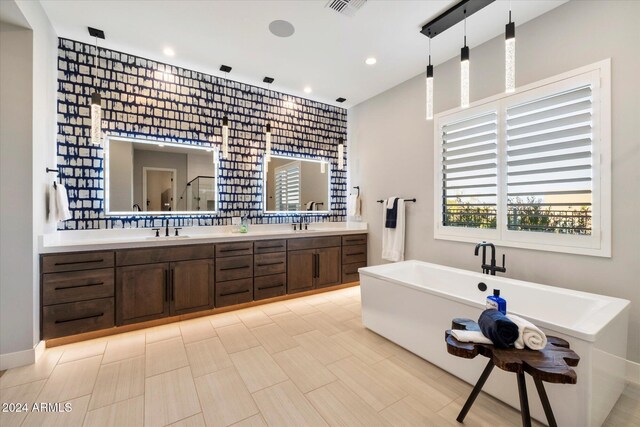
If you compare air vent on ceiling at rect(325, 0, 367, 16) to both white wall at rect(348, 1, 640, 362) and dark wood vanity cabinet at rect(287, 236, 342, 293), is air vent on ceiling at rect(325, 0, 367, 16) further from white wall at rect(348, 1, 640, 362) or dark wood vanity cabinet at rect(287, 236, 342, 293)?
dark wood vanity cabinet at rect(287, 236, 342, 293)

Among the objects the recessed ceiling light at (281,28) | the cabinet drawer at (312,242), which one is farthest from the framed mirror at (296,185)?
the recessed ceiling light at (281,28)

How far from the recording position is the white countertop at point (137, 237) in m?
2.50

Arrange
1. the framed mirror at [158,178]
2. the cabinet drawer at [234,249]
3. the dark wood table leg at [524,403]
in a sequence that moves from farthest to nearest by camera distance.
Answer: the cabinet drawer at [234,249]
the framed mirror at [158,178]
the dark wood table leg at [524,403]

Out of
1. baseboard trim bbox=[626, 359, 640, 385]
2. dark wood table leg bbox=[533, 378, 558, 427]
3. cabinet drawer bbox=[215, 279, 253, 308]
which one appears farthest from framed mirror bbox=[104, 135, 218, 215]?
baseboard trim bbox=[626, 359, 640, 385]

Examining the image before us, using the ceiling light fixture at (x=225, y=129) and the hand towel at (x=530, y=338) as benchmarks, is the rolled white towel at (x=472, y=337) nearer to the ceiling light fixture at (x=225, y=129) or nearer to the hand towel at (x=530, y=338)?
the hand towel at (x=530, y=338)

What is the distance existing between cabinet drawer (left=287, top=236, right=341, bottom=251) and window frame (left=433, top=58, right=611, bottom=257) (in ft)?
5.56

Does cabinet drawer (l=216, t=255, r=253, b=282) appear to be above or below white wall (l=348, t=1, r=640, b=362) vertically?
below

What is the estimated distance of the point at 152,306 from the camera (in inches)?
112

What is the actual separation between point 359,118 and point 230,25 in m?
2.62

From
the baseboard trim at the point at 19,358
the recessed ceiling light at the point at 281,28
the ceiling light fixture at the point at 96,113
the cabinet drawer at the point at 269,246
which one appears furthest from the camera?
the cabinet drawer at the point at 269,246

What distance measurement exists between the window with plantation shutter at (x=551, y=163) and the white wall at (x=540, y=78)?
0.18m

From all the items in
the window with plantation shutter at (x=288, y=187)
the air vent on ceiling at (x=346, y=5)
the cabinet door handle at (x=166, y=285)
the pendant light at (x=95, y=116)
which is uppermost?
the air vent on ceiling at (x=346, y=5)

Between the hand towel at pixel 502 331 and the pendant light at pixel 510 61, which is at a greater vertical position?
the pendant light at pixel 510 61

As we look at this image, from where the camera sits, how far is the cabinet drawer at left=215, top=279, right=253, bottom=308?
127 inches
